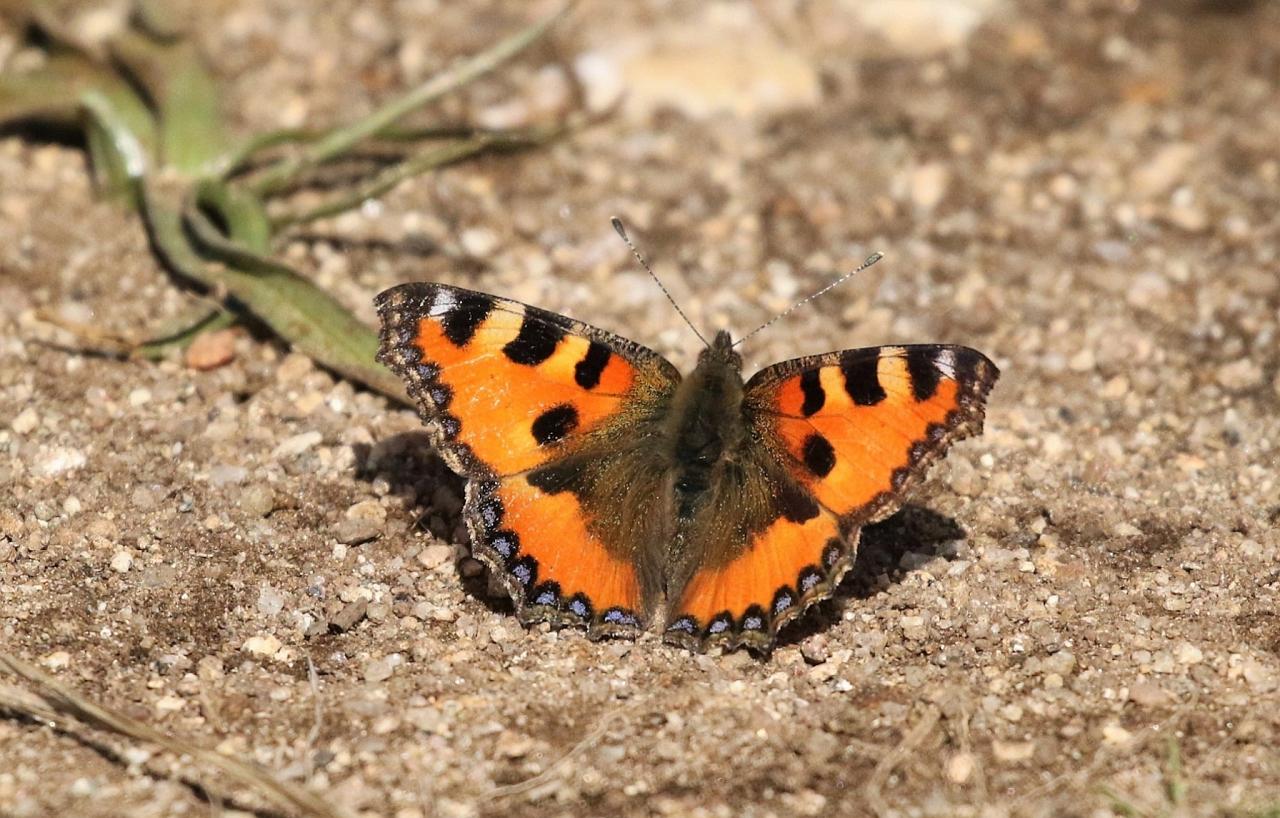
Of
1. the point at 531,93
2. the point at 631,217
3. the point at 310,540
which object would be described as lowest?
the point at 310,540

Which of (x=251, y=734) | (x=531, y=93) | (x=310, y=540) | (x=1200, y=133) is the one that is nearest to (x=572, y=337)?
(x=310, y=540)

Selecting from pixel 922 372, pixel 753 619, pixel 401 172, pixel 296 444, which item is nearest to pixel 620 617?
pixel 753 619

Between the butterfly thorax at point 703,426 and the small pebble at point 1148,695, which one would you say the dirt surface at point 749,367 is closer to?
the small pebble at point 1148,695

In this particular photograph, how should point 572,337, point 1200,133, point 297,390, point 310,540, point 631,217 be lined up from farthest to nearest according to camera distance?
point 1200,133 → point 631,217 → point 297,390 → point 310,540 → point 572,337

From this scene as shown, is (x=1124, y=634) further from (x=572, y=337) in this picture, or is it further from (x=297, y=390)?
(x=297, y=390)

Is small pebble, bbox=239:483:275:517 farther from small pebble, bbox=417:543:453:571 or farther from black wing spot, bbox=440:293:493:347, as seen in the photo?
black wing spot, bbox=440:293:493:347

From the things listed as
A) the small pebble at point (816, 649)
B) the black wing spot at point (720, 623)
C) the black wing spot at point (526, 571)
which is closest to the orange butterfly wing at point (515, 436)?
the black wing spot at point (526, 571)

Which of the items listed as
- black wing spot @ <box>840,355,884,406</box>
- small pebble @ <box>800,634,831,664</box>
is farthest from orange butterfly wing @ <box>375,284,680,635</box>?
black wing spot @ <box>840,355,884,406</box>

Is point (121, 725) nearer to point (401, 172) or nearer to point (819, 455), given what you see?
point (819, 455)
